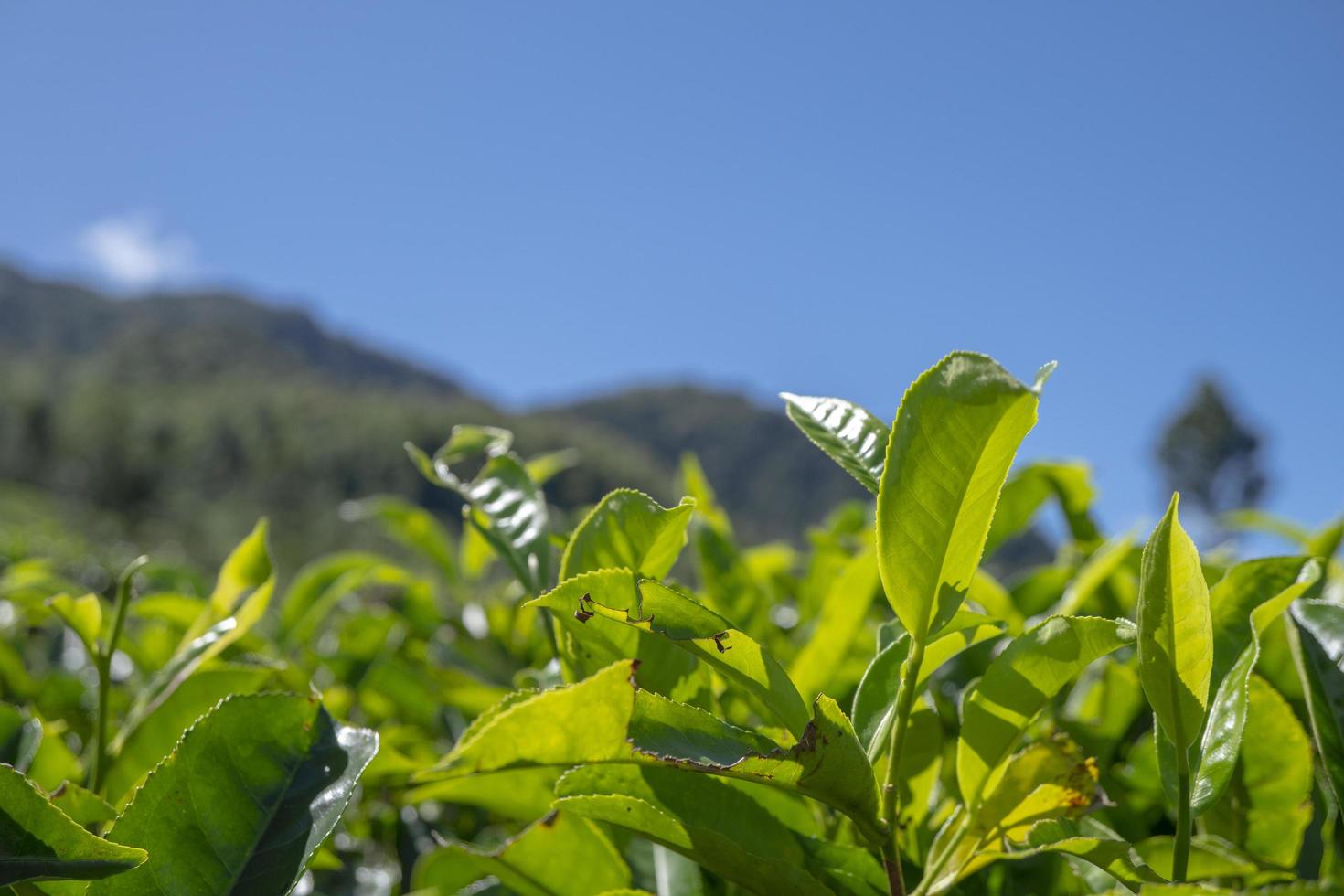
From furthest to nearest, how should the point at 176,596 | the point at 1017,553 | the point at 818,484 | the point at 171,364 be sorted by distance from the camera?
the point at 818,484
the point at 171,364
the point at 1017,553
the point at 176,596

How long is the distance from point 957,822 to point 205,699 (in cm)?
56

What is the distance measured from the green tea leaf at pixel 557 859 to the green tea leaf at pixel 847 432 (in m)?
0.28

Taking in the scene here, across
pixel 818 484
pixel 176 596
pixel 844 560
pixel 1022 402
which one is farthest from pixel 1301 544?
pixel 818 484

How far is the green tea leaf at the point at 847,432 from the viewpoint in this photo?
550 millimetres

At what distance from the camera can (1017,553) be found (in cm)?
3628

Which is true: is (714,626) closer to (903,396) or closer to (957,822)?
(903,396)

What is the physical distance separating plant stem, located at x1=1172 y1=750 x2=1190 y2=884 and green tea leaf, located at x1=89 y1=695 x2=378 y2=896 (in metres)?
0.41

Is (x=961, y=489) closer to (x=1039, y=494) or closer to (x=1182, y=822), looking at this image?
(x=1182, y=822)

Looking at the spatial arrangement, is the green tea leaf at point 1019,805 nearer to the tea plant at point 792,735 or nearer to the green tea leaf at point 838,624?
the tea plant at point 792,735

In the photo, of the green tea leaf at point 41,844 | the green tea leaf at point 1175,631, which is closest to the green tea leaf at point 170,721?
the green tea leaf at point 41,844

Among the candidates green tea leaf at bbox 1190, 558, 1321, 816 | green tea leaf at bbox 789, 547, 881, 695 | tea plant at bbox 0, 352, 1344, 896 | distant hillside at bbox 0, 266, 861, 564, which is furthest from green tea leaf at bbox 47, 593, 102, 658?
distant hillside at bbox 0, 266, 861, 564

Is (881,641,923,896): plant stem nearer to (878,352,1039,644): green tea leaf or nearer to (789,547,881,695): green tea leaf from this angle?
(878,352,1039,644): green tea leaf

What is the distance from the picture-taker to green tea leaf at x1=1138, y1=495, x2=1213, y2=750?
478 mm

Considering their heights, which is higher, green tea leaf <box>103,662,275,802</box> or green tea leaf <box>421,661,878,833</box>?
green tea leaf <box>421,661,878,833</box>
